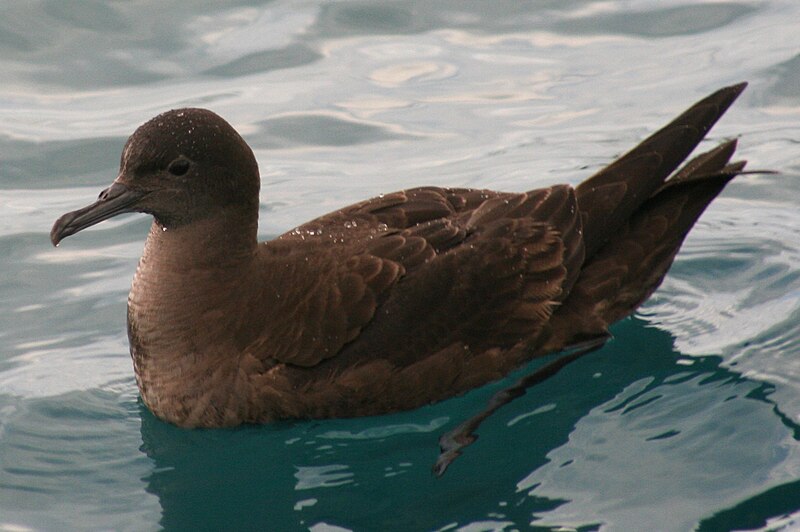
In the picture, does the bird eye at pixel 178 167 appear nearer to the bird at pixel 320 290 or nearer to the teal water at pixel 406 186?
the bird at pixel 320 290

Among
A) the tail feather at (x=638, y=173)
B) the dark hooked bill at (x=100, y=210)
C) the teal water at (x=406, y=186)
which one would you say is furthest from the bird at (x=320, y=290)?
the teal water at (x=406, y=186)

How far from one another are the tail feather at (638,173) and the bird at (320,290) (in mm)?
123

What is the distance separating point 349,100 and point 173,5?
1.82 m

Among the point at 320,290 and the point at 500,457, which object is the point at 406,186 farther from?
the point at 500,457

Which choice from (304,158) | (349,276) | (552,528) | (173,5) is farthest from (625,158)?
(173,5)

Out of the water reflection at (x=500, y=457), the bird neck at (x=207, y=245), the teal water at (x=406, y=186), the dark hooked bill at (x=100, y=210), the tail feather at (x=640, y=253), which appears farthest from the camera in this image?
the tail feather at (x=640, y=253)

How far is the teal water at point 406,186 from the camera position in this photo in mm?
5371

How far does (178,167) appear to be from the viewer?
5.59 meters

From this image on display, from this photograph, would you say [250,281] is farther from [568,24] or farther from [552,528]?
[568,24]

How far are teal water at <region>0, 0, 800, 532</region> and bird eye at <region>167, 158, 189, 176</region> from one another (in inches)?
45.3

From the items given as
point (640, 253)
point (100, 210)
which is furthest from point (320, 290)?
point (640, 253)

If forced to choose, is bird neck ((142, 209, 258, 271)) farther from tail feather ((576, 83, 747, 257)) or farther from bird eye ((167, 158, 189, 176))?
tail feather ((576, 83, 747, 257))

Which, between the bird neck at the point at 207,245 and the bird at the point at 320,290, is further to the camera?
the bird neck at the point at 207,245

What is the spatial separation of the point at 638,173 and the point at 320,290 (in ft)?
5.53
